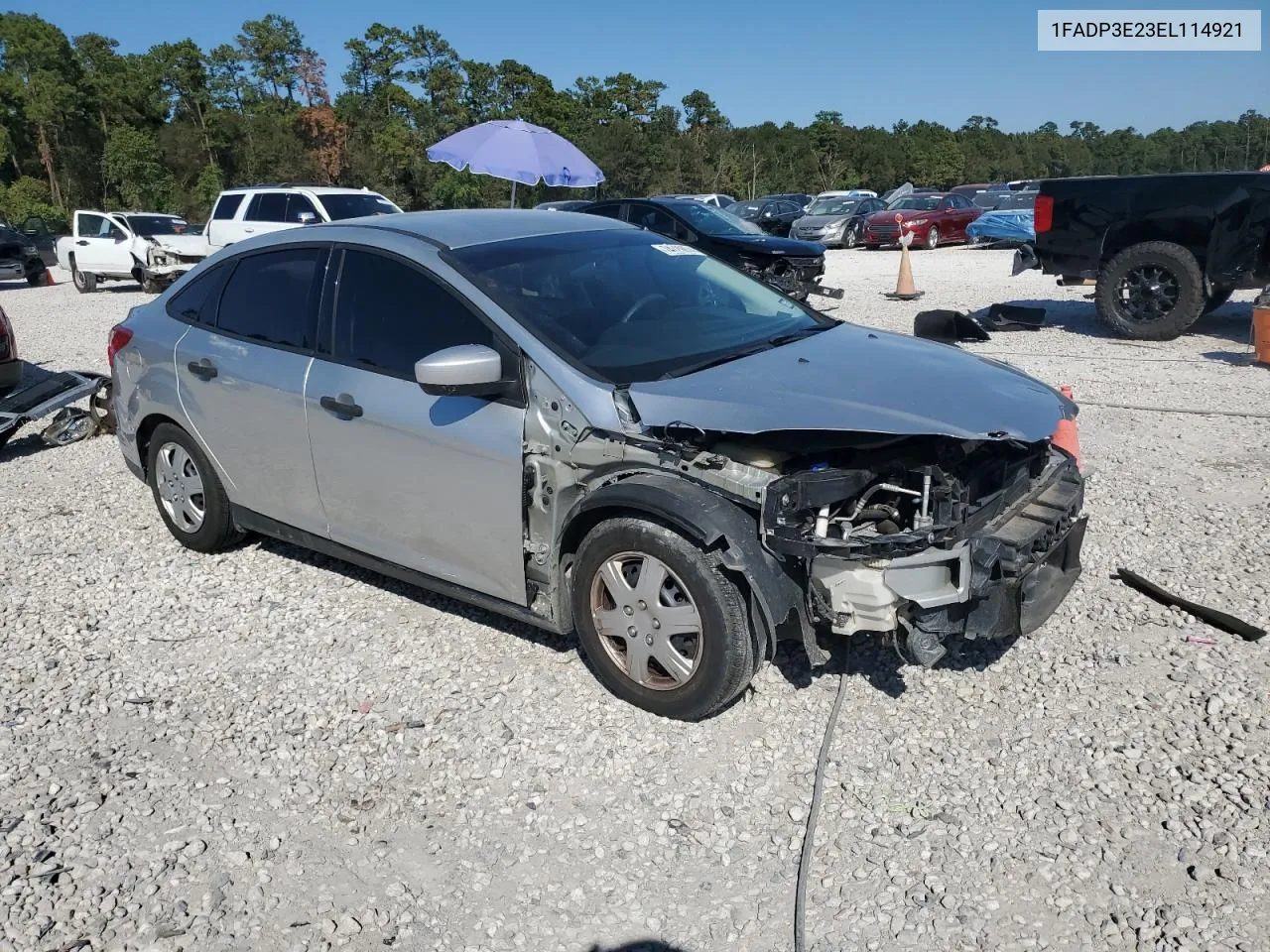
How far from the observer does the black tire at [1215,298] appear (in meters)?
10.2

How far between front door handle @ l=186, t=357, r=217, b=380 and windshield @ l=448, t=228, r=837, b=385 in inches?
58.5

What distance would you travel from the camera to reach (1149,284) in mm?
10414

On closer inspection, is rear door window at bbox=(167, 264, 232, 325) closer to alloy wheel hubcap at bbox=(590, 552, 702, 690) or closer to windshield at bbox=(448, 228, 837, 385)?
windshield at bbox=(448, 228, 837, 385)

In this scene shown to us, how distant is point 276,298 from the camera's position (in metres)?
4.64

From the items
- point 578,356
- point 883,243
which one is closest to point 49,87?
point 883,243

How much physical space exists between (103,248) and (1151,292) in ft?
61.9

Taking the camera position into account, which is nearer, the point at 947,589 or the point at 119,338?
the point at 947,589

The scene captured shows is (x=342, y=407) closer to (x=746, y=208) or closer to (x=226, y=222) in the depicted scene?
(x=226, y=222)

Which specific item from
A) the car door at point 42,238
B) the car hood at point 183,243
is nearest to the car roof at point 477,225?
the car hood at point 183,243

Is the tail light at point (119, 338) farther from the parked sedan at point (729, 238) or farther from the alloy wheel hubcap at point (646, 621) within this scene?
the parked sedan at point (729, 238)

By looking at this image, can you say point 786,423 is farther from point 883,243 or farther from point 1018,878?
point 883,243

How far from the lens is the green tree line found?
4425cm

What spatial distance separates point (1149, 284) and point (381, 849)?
1001 centimetres

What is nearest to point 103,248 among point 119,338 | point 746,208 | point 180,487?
point 119,338
